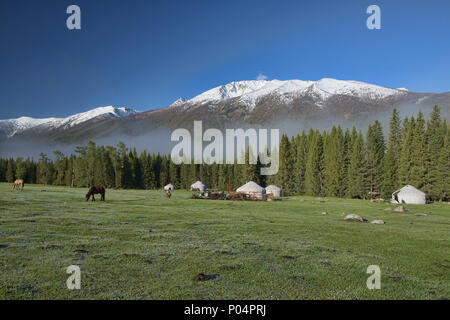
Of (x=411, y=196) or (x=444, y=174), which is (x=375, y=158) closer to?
(x=444, y=174)

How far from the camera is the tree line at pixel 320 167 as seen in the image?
42281mm

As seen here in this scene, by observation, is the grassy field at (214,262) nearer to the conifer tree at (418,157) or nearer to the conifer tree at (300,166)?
the conifer tree at (418,157)

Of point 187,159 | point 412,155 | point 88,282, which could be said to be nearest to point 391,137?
point 412,155

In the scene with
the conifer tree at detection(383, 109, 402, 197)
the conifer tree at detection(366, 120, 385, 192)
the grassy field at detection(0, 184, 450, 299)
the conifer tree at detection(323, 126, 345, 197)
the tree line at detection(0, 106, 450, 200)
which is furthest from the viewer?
the conifer tree at detection(323, 126, 345, 197)

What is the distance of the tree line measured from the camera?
42.3 meters

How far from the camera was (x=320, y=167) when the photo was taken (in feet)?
183

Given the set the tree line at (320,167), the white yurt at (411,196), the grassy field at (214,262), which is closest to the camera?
the grassy field at (214,262)

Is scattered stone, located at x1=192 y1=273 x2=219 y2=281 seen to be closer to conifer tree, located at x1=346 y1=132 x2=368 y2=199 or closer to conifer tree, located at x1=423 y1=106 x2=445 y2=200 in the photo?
conifer tree, located at x1=423 y1=106 x2=445 y2=200

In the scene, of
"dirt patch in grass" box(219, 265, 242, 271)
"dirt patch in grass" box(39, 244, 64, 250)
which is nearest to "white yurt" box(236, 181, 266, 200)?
"dirt patch in grass" box(39, 244, 64, 250)

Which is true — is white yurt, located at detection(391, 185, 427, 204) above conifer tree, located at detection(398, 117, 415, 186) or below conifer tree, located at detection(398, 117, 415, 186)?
below

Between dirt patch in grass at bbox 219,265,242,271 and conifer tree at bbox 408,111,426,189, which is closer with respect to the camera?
dirt patch in grass at bbox 219,265,242,271
